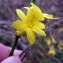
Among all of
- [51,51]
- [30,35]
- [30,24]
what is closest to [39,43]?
[51,51]

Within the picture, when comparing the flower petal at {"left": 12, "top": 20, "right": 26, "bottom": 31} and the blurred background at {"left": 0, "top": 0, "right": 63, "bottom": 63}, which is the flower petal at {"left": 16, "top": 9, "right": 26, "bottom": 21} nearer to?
the flower petal at {"left": 12, "top": 20, "right": 26, "bottom": 31}

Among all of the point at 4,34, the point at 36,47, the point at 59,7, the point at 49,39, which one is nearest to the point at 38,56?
the point at 36,47

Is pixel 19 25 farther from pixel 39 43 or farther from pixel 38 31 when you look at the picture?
pixel 39 43

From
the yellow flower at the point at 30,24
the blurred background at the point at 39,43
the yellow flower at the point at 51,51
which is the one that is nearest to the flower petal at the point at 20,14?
the yellow flower at the point at 30,24

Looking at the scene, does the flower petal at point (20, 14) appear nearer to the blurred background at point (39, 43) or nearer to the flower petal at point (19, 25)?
the flower petal at point (19, 25)

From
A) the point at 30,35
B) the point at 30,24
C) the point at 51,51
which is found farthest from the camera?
the point at 51,51

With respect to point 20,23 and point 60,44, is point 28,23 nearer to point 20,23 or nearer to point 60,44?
point 20,23

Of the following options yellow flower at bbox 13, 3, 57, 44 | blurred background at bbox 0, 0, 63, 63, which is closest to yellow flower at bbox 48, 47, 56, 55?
blurred background at bbox 0, 0, 63, 63
